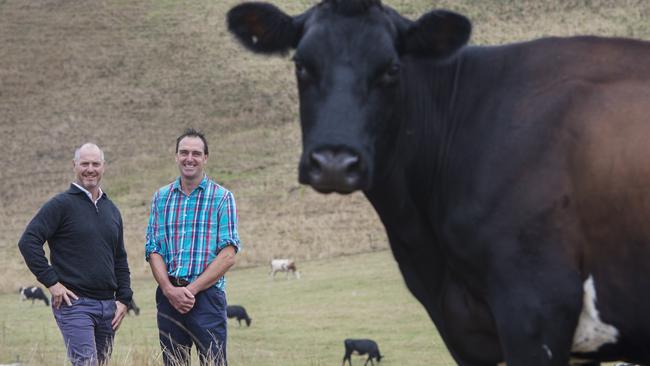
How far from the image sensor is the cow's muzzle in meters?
4.85

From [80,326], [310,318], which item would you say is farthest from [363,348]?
[80,326]

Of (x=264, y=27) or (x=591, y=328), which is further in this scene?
(x=264, y=27)

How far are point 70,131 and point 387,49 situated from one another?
65483 millimetres

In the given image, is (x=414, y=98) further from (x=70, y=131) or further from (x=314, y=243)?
(x=70, y=131)

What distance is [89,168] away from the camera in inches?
341

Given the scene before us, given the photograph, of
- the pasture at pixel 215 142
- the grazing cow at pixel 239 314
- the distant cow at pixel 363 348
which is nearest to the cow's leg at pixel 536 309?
the pasture at pixel 215 142

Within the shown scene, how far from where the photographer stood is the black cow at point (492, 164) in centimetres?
492

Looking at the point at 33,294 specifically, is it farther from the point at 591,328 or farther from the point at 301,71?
the point at 591,328

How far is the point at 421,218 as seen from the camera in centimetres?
565

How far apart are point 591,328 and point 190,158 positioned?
13.5ft

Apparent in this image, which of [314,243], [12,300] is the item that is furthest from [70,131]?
[12,300]

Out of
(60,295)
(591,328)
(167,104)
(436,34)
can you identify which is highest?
(167,104)

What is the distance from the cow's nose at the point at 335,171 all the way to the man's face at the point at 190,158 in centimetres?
349

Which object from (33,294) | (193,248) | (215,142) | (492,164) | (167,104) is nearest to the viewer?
(492,164)
